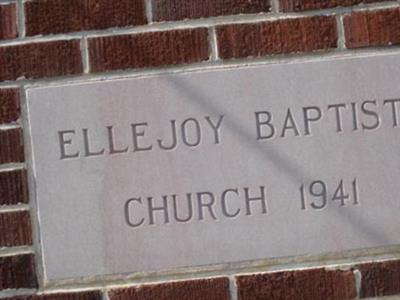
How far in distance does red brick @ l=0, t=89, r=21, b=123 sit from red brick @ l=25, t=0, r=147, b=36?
0.49ft

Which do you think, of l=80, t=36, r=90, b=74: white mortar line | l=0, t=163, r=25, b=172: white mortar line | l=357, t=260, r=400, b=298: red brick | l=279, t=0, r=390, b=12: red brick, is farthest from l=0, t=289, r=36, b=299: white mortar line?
l=279, t=0, r=390, b=12: red brick

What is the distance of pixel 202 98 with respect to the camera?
5.83ft

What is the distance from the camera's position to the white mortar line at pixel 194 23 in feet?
5.82

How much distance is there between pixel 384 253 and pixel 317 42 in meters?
0.52

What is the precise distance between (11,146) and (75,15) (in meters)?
0.34

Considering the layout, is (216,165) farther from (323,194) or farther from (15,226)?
(15,226)

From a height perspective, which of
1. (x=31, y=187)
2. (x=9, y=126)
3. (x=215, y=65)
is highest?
(x=215, y=65)

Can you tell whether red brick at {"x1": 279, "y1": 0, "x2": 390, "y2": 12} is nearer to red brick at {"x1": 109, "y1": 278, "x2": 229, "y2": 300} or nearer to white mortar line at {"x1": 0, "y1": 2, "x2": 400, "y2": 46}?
white mortar line at {"x1": 0, "y1": 2, "x2": 400, "y2": 46}

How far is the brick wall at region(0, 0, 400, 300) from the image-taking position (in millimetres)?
1770

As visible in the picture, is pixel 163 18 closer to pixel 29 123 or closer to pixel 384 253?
pixel 29 123

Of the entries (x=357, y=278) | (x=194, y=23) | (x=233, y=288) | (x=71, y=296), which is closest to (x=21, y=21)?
(x=194, y=23)

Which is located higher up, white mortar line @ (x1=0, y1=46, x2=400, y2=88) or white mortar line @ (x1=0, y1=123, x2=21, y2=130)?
white mortar line @ (x1=0, y1=46, x2=400, y2=88)

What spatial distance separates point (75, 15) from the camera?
1.77 metres

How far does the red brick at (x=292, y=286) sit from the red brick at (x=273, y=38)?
1.72ft
